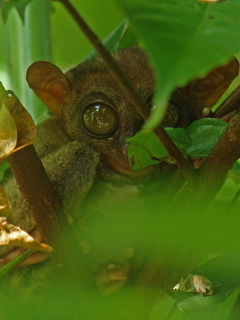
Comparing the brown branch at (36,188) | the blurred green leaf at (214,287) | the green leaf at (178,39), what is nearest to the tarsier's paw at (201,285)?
the blurred green leaf at (214,287)

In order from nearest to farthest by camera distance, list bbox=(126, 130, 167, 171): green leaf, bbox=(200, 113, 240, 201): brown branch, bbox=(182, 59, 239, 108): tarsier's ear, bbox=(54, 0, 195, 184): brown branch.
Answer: bbox=(54, 0, 195, 184): brown branch, bbox=(200, 113, 240, 201): brown branch, bbox=(126, 130, 167, 171): green leaf, bbox=(182, 59, 239, 108): tarsier's ear

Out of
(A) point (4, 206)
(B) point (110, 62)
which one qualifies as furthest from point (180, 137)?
(B) point (110, 62)

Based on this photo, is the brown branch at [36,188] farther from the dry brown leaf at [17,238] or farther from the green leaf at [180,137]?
the green leaf at [180,137]

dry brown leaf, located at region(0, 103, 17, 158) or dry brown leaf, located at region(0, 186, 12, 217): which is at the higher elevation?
dry brown leaf, located at region(0, 103, 17, 158)

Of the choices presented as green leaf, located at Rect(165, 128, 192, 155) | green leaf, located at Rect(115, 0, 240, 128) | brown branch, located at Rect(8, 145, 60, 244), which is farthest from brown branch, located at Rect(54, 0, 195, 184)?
brown branch, located at Rect(8, 145, 60, 244)

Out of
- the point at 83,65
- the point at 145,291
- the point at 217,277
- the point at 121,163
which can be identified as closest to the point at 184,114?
the point at 121,163

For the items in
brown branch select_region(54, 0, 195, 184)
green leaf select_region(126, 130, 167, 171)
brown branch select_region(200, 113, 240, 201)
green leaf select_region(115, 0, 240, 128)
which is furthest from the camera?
green leaf select_region(126, 130, 167, 171)

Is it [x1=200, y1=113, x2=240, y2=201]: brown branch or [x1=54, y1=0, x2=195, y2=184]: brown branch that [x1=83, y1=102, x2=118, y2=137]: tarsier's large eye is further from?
[x1=54, y1=0, x2=195, y2=184]: brown branch
